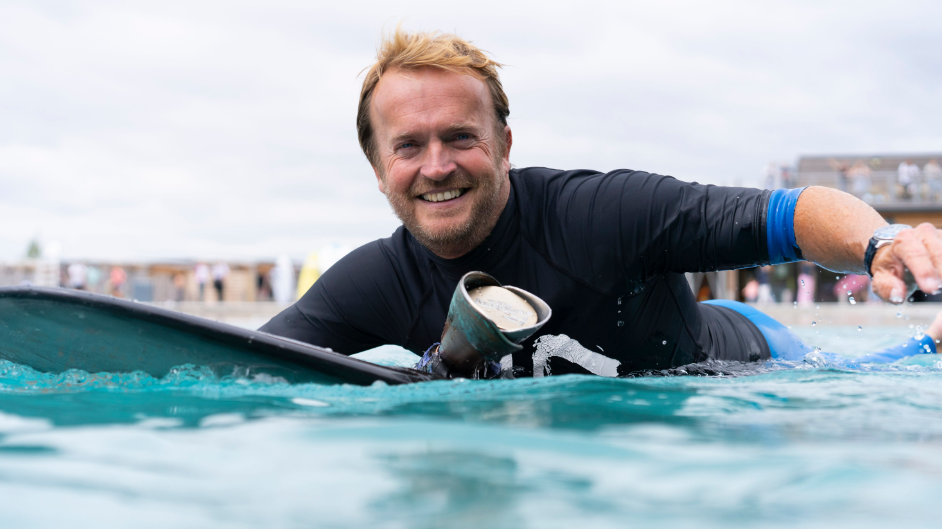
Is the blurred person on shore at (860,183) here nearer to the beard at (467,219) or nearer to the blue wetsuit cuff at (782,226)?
the blue wetsuit cuff at (782,226)

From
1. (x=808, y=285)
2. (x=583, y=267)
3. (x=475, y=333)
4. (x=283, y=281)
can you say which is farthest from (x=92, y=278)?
(x=475, y=333)

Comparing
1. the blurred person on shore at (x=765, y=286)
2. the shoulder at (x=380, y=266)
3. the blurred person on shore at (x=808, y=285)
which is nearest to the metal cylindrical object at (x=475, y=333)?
the shoulder at (x=380, y=266)

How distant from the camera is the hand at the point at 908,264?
1880mm

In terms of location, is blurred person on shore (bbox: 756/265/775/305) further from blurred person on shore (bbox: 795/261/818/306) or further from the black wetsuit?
the black wetsuit

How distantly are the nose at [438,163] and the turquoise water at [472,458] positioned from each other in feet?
2.88

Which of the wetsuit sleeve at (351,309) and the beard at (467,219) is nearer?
the beard at (467,219)

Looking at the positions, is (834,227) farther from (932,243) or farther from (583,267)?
(583,267)

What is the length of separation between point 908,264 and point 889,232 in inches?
7.5

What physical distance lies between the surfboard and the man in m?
0.59

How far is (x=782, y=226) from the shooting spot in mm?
2488

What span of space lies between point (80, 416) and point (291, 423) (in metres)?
0.55

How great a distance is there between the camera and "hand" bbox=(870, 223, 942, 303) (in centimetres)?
188

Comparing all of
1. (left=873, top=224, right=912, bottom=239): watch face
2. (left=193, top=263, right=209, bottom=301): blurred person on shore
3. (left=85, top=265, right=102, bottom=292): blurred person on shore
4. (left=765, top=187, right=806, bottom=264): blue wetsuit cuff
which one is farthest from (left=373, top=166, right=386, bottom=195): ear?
(left=85, top=265, right=102, bottom=292): blurred person on shore

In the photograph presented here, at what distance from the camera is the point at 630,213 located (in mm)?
2635
